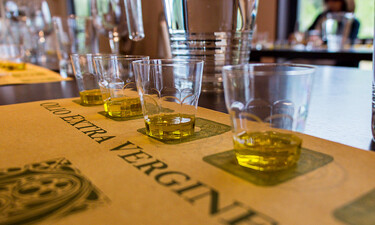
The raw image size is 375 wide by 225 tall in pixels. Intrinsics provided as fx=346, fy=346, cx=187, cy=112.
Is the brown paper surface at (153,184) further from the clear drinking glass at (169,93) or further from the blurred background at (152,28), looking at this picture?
the blurred background at (152,28)

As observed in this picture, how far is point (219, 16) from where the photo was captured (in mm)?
780

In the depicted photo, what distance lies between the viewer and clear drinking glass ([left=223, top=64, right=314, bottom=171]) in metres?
0.36

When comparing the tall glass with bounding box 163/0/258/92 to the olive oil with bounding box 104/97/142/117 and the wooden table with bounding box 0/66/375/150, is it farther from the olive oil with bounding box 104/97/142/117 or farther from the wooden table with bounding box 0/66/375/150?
the olive oil with bounding box 104/97/142/117

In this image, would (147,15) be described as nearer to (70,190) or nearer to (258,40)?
(70,190)

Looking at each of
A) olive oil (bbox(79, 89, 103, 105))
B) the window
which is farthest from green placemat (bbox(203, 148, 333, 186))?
the window

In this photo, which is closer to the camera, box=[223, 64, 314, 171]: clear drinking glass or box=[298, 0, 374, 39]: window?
box=[223, 64, 314, 171]: clear drinking glass

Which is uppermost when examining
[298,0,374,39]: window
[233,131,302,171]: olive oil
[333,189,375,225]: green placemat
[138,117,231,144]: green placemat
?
[298,0,374,39]: window

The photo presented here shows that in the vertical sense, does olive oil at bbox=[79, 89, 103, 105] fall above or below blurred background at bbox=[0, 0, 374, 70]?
below

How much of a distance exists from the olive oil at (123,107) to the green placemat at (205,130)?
10cm

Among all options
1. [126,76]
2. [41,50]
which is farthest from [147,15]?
[41,50]

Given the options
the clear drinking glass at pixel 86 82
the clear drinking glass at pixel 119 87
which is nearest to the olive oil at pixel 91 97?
the clear drinking glass at pixel 86 82

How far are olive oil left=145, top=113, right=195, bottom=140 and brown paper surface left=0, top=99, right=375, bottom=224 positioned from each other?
2 centimetres

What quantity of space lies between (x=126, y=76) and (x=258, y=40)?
→ 4.10 metres

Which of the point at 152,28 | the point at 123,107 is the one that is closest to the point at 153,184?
the point at 123,107
